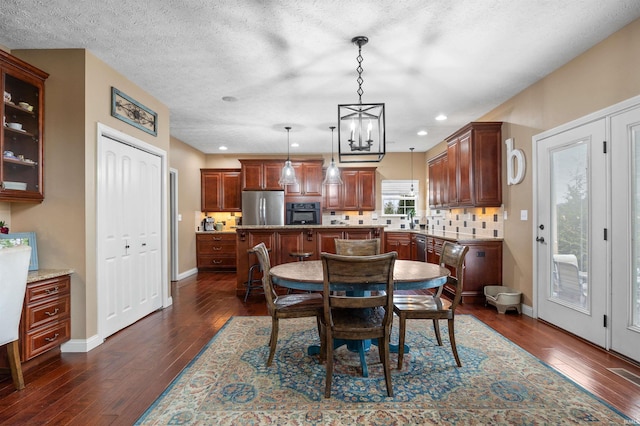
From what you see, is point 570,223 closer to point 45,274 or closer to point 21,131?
point 45,274

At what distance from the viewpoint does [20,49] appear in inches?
120

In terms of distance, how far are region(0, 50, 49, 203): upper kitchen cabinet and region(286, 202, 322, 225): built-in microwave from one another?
186 inches

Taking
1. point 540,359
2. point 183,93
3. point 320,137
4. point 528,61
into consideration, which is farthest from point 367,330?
point 320,137

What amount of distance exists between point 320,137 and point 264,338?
13.7 ft

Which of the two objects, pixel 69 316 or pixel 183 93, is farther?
pixel 183 93

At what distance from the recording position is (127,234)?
12.1ft

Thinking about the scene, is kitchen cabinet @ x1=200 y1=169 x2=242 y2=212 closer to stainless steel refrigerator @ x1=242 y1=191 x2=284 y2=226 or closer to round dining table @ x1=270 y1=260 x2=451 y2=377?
stainless steel refrigerator @ x1=242 y1=191 x2=284 y2=226

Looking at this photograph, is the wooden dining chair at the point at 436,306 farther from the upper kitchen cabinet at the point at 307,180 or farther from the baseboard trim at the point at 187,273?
the baseboard trim at the point at 187,273

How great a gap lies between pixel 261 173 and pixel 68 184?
14.6 ft

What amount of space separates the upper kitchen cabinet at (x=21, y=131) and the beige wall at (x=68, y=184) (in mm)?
71

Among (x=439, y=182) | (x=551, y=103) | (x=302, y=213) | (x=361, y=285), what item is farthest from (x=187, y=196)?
(x=551, y=103)

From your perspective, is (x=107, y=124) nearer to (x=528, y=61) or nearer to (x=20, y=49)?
(x=20, y=49)

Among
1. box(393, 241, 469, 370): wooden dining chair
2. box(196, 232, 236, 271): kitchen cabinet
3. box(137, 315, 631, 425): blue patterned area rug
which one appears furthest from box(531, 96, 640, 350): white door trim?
box(196, 232, 236, 271): kitchen cabinet

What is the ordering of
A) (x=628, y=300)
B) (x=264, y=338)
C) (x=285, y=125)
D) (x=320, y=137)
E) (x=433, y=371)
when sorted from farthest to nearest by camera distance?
1. (x=320, y=137)
2. (x=285, y=125)
3. (x=264, y=338)
4. (x=628, y=300)
5. (x=433, y=371)
